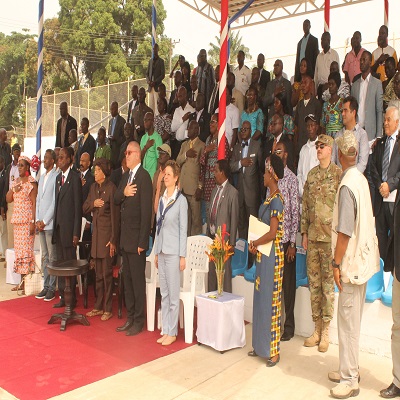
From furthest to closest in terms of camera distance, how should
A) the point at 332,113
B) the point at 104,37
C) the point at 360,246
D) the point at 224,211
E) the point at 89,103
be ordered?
the point at 104,37, the point at 89,103, the point at 332,113, the point at 224,211, the point at 360,246

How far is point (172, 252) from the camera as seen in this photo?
5359 millimetres

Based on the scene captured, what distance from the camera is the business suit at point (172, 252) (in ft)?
17.7

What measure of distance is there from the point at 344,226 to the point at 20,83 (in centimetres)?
3681

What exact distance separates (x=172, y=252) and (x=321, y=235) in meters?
1.55

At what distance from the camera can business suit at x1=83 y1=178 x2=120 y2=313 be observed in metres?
6.18

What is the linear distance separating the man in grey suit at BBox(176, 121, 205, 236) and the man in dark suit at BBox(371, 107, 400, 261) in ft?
7.84

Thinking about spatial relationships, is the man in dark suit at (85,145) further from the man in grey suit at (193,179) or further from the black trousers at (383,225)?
the black trousers at (383,225)

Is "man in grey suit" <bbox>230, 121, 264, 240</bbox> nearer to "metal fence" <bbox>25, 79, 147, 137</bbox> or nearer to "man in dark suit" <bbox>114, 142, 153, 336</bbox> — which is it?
"man in dark suit" <bbox>114, 142, 153, 336</bbox>

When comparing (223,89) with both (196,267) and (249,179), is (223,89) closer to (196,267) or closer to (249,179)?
(249,179)

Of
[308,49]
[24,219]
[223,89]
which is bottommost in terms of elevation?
[24,219]

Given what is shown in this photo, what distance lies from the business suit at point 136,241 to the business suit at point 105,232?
424mm

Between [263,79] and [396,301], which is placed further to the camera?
[263,79]

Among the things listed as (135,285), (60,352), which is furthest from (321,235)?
(60,352)

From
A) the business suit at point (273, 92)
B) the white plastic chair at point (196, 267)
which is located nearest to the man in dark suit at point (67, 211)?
the white plastic chair at point (196, 267)
